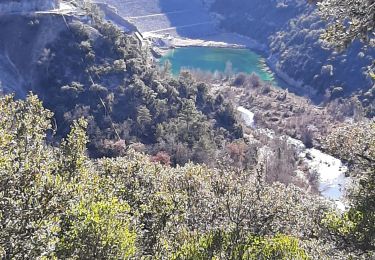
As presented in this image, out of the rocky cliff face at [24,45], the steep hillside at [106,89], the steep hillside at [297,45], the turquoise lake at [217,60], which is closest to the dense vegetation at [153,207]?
the steep hillside at [106,89]

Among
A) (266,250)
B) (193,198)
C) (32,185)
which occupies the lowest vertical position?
(193,198)

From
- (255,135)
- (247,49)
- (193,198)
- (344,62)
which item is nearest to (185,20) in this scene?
(247,49)

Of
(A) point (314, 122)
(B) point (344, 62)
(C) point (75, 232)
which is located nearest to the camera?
(C) point (75, 232)

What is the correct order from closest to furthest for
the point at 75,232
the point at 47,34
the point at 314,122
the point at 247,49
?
the point at 75,232
the point at 47,34
the point at 314,122
the point at 247,49

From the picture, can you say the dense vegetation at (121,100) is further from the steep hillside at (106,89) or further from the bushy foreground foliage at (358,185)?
the bushy foreground foliage at (358,185)

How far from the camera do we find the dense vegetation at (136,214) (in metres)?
9.54

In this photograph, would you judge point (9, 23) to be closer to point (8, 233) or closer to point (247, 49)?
point (8, 233)

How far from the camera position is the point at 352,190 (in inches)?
518

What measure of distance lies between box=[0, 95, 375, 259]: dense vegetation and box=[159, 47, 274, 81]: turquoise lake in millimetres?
87720

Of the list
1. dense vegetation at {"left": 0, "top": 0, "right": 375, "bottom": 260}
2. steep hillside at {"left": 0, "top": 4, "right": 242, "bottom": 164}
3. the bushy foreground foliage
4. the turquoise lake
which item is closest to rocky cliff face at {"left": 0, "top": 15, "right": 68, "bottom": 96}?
steep hillside at {"left": 0, "top": 4, "right": 242, "bottom": 164}

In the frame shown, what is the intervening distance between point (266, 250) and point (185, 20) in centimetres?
13292

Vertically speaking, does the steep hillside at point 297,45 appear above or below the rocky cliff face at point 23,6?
below

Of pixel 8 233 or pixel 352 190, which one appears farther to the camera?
pixel 352 190

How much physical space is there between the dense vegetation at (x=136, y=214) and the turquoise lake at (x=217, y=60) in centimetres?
8772
